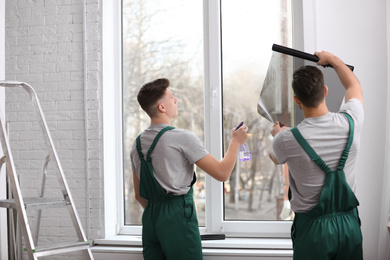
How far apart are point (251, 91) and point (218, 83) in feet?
0.85

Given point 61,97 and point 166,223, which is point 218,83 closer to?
point 61,97

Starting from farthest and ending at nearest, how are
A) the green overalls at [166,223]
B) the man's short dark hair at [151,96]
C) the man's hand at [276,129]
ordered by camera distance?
the man's short dark hair at [151,96]
the green overalls at [166,223]
the man's hand at [276,129]

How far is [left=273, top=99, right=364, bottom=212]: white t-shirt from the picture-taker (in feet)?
7.56

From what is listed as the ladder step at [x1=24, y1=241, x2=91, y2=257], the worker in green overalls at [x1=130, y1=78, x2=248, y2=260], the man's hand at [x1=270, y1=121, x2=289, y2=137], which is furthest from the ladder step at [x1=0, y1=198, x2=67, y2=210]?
the man's hand at [x1=270, y1=121, x2=289, y2=137]

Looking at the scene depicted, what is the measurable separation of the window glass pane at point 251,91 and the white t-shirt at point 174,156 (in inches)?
39.9

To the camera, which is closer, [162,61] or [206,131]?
[206,131]

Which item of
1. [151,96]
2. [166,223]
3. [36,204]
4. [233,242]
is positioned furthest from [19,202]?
[233,242]

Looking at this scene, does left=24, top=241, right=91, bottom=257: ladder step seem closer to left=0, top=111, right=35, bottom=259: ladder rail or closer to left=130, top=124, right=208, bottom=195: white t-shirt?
left=0, top=111, right=35, bottom=259: ladder rail

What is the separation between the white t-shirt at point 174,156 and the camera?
2932mm

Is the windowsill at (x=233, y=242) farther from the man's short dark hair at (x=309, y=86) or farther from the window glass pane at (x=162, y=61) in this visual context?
the man's short dark hair at (x=309, y=86)

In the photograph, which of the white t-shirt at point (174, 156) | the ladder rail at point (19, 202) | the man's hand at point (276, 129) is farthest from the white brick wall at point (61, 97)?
the man's hand at point (276, 129)

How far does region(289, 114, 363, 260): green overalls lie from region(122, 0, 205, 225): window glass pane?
5.82 ft

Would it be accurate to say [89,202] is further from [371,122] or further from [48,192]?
[371,122]

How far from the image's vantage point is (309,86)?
2320 mm
